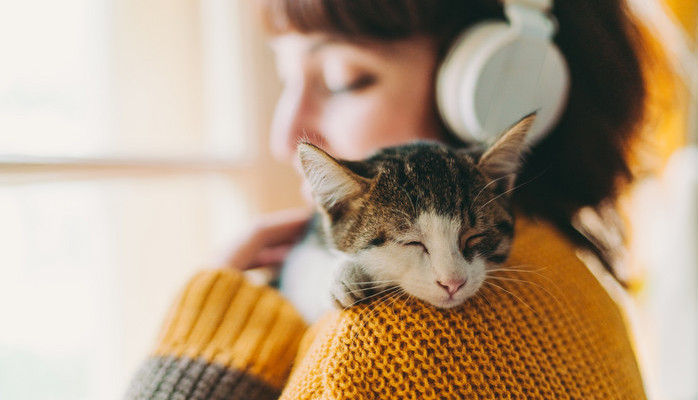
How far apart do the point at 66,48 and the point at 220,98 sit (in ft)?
1.45

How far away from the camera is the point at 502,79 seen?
2.20 feet

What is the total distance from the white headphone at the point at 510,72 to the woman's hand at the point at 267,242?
20.3 inches

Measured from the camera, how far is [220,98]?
1342 mm

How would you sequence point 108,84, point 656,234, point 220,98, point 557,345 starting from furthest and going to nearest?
point 656,234
point 220,98
point 108,84
point 557,345

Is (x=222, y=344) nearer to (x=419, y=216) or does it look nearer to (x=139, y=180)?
(x=419, y=216)

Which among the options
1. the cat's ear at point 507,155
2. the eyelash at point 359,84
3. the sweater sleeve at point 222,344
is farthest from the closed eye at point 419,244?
the eyelash at point 359,84

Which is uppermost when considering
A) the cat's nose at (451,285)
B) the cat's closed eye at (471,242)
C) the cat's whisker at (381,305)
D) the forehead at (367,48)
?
the forehead at (367,48)

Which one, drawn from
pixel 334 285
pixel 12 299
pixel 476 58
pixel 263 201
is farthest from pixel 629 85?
pixel 12 299

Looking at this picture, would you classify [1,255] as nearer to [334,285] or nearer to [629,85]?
[334,285]

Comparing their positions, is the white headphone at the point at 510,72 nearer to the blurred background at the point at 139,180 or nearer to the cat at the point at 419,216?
the cat at the point at 419,216

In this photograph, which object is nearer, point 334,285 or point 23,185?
point 334,285

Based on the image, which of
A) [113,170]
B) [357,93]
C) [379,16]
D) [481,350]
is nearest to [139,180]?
[113,170]

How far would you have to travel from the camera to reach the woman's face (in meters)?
0.81

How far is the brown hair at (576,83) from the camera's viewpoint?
77cm
